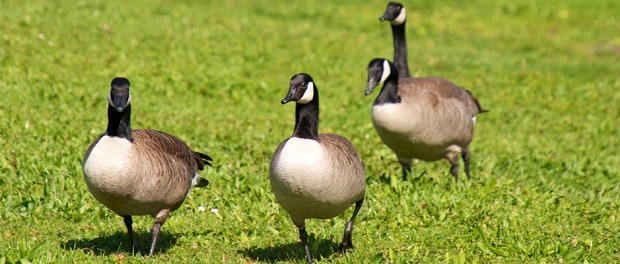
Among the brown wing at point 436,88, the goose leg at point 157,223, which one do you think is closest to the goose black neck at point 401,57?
the brown wing at point 436,88

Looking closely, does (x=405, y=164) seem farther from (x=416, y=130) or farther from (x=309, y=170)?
(x=309, y=170)

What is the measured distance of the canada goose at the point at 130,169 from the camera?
7281 mm

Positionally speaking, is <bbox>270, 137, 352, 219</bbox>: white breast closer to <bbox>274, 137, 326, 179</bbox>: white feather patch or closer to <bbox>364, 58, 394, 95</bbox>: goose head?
<bbox>274, 137, 326, 179</bbox>: white feather patch

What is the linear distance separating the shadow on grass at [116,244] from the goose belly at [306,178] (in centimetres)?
152

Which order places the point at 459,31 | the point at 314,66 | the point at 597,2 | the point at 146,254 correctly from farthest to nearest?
the point at 597,2 < the point at 459,31 < the point at 314,66 < the point at 146,254

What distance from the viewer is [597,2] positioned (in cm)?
2797

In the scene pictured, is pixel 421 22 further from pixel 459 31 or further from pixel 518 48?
pixel 518 48

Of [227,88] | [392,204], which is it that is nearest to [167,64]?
[227,88]

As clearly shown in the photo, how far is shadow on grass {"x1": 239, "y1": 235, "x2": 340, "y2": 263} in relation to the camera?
799cm

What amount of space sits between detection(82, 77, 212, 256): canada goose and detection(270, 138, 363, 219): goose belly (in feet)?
3.46

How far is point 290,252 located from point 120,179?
5.88 ft

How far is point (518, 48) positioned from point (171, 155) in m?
15.3

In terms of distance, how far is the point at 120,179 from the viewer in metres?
7.28

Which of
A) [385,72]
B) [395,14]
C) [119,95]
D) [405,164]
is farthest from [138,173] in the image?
[395,14]
